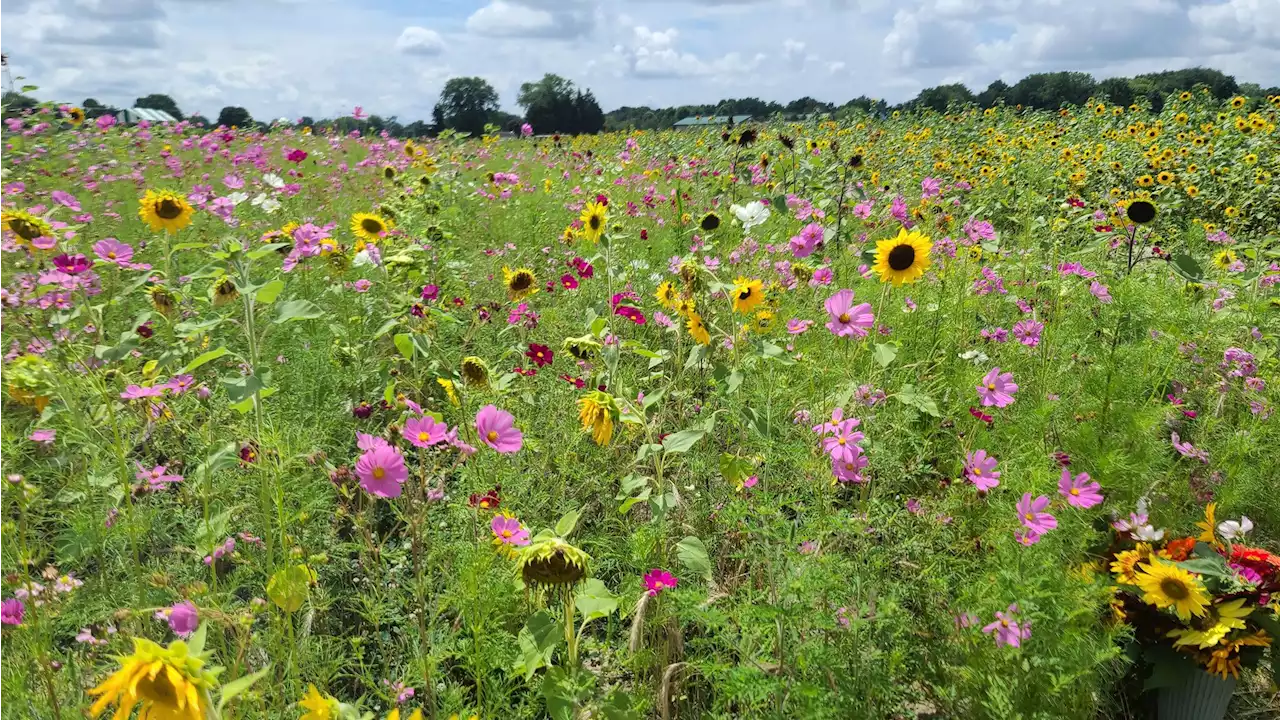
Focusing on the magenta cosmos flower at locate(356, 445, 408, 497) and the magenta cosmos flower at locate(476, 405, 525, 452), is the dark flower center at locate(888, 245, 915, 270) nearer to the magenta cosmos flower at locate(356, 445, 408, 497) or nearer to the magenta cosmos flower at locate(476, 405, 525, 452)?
the magenta cosmos flower at locate(476, 405, 525, 452)

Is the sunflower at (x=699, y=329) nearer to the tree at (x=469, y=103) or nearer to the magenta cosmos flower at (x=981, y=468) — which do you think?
the magenta cosmos flower at (x=981, y=468)

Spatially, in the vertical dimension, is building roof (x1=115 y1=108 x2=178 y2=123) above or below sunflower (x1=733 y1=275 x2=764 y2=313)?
above

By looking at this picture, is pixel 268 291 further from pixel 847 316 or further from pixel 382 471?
pixel 847 316

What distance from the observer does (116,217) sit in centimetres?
385

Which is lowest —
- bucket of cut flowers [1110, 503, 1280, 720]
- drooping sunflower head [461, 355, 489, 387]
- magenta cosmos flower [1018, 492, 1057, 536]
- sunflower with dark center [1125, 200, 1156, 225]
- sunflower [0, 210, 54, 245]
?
bucket of cut flowers [1110, 503, 1280, 720]

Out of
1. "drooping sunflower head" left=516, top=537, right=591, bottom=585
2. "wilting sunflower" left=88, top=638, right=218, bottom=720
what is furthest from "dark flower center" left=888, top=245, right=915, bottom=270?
"wilting sunflower" left=88, top=638, right=218, bottom=720

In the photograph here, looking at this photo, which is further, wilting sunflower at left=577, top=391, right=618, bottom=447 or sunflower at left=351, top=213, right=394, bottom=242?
sunflower at left=351, top=213, right=394, bottom=242

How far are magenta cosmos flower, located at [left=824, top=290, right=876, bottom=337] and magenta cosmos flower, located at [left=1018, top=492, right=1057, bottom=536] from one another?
1.81ft

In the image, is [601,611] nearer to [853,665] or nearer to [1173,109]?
[853,665]

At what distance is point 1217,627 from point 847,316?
933 mm

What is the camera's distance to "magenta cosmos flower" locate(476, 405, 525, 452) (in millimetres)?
1360

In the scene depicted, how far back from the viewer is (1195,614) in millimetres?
1334

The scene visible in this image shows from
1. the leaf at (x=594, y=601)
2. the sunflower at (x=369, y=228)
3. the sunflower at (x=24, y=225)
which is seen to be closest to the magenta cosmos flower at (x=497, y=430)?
Answer: the leaf at (x=594, y=601)

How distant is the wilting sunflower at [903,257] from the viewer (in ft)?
6.57
